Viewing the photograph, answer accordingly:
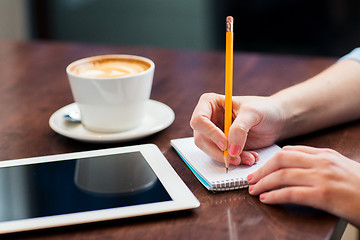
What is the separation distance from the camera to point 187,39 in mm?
3088

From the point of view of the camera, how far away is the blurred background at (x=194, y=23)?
2645 mm

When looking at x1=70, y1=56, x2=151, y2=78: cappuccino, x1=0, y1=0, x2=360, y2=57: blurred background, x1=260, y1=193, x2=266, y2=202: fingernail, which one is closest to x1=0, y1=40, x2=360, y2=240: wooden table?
x1=260, y1=193, x2=266, y2=202: fingernail

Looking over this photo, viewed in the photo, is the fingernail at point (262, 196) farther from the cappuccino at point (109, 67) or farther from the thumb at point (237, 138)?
the cappuccino at point (109, 67)

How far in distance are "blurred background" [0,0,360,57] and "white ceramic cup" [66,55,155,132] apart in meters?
1.98

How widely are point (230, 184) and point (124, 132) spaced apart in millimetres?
287

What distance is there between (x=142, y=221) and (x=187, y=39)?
2.57 m

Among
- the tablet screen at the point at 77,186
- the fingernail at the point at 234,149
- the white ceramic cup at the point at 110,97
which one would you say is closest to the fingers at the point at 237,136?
the fingernail at the point at 234,149

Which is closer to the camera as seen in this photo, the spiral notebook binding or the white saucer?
the spiral notebook binding

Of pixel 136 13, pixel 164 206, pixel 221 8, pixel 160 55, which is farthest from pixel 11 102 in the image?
pixel 136 13

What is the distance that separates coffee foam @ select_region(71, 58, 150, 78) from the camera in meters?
0.91

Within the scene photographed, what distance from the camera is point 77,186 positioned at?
2.16ft

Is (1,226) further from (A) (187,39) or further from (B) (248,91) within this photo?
(A) (187,39)

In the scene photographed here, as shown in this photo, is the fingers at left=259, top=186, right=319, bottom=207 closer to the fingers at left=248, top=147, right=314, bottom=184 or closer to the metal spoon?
the fingers at left=248, top=147, right=314, bottom=184

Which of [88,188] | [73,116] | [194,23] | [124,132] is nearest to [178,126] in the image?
[124,132]
